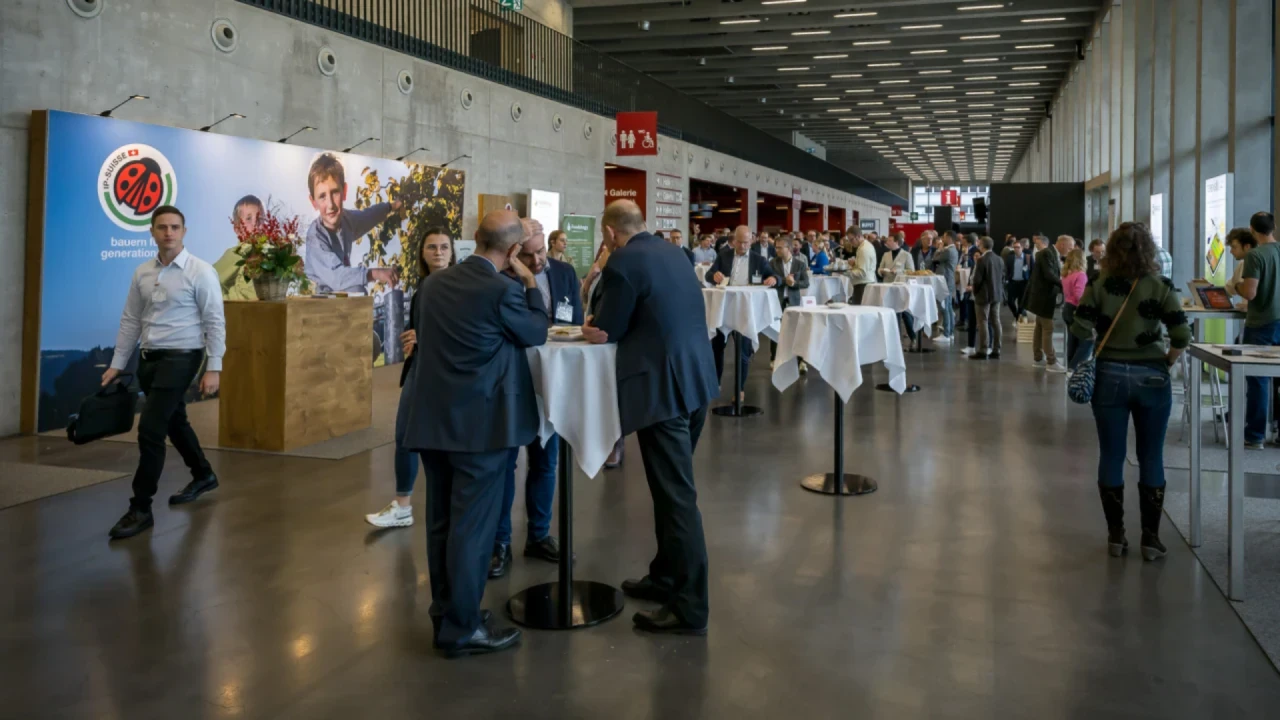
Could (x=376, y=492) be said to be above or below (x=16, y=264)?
below

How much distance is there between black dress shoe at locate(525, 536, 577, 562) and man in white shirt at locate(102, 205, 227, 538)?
169 cm

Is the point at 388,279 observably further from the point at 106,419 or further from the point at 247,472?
the point at 106,419

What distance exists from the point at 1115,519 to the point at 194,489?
14.7 ft

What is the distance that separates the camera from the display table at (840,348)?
17.8 ft

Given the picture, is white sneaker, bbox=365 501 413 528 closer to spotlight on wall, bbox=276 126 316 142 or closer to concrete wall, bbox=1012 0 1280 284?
spotlight on wall, bbox=276 126 316 142

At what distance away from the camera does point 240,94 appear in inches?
326

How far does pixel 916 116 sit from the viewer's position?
30453 mm

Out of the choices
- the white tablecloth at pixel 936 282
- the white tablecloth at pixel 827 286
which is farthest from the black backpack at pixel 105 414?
the white tablecloth at pixel 936 282

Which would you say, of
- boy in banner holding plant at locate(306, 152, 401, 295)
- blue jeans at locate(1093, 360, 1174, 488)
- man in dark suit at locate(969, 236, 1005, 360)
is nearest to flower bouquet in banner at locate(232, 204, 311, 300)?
boy in banner holding plant at locate(306, 152, 401, 295)

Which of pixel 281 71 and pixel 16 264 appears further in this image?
pixel 281 71

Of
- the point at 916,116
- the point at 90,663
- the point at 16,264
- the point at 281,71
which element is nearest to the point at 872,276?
the point at 281,71

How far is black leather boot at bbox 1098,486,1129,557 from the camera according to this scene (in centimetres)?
402

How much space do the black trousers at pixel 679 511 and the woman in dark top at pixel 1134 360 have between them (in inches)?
75.4

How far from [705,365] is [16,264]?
564 centimetres
